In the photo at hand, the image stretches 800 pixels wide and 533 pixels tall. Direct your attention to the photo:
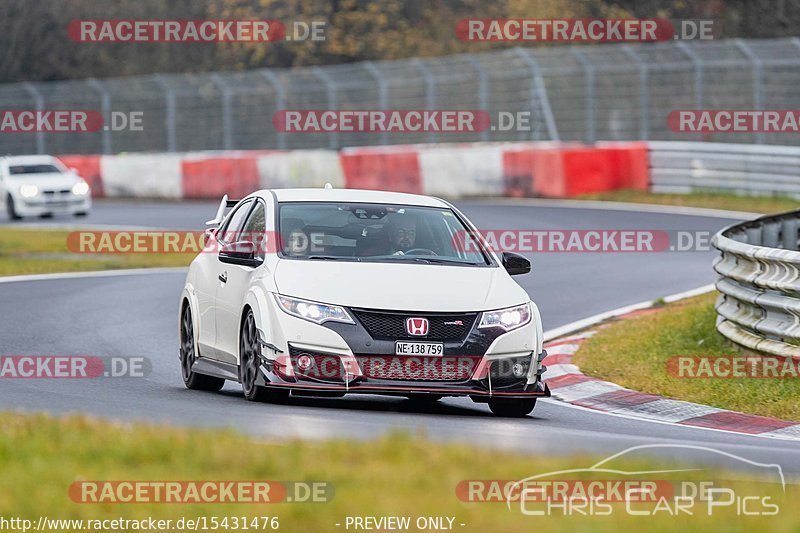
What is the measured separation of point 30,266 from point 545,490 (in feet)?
58.7

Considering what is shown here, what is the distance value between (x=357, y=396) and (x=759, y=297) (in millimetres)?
3379

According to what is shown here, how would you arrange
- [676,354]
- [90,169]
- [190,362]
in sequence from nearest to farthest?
[190,362]
[676,354]
[90,169]

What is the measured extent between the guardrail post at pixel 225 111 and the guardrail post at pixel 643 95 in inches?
449

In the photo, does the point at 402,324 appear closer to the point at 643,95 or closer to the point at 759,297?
the point at 759,297

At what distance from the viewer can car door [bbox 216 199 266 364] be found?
36.7 feet

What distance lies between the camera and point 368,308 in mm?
10328

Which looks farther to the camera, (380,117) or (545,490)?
(380,117)

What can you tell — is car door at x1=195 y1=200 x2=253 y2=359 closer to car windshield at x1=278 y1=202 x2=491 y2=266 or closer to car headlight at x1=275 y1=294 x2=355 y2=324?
car windshield at x1=278 y1=202 x2=491 y2=266

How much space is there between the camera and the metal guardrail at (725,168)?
29.9m

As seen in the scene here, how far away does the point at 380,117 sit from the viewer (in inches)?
1475

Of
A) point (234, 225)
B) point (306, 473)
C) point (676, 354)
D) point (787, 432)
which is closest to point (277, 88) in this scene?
point (676, 354)

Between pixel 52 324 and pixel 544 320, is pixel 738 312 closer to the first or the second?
pixel 544 320

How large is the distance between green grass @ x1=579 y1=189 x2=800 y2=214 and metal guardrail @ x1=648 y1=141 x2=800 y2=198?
0.58ft

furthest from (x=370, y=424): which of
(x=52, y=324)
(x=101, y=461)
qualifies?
(x=52, y=324)
